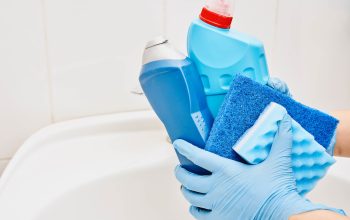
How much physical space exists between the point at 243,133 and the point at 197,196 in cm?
11

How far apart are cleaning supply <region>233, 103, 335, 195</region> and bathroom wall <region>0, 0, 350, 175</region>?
34 cm

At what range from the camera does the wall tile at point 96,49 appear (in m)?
0.65

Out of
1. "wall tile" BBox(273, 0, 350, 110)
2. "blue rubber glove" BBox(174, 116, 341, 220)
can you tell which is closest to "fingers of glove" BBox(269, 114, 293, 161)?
"blue rubber glove" BBox(174, 116, 341, 220)

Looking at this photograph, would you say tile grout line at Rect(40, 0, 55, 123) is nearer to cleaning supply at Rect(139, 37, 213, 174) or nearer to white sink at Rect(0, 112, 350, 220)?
white sink at Rect(0, 112, 350, 220)

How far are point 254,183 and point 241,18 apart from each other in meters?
0.43

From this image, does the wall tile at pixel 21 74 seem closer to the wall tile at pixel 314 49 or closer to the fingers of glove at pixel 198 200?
the fingers of glove at pixel 198 200

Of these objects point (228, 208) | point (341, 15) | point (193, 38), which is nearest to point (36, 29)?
point (193, 38)

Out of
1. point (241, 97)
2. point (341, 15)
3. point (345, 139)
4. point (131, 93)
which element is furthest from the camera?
point (341, 15)

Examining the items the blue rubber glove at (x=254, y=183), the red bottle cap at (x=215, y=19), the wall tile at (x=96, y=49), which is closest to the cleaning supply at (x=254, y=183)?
the blue rubber glove at (x=254, y=183)

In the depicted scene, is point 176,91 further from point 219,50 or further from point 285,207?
point 285,207

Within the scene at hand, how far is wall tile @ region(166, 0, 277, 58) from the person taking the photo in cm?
Result: 72

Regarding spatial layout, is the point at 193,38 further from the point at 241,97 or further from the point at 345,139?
the point at 345,139

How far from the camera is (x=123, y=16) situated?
2.23ft

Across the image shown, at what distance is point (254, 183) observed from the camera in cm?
44
